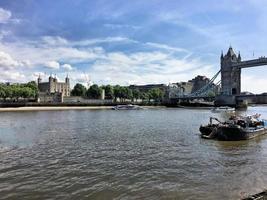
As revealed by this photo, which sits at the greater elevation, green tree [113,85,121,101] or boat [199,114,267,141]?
green tree [113,85,121,101]

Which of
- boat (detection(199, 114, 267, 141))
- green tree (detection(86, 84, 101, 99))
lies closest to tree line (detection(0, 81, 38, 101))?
green tree (detection(86, 84, 101, 99))

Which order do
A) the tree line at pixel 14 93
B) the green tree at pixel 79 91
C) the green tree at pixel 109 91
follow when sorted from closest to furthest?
the tree line at pixel 14 93
the green tree at pixel 109 91
the green tree at pixel 79 91

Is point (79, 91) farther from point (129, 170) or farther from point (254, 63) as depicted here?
point (129, 170)

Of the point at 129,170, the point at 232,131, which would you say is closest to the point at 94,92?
the point at 232,131

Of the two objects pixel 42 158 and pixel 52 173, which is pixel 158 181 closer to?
pixel 52 173

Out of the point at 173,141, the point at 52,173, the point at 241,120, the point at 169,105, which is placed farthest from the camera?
the point at 169,105

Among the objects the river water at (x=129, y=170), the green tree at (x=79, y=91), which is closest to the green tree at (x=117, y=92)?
the green tree at (x=79, y=91)

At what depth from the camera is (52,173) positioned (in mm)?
19281

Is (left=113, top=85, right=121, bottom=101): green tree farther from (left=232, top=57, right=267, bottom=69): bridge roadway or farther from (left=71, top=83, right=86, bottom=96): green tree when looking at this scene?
(left=232, top=57, right=267, bottom=69): bridge roadway

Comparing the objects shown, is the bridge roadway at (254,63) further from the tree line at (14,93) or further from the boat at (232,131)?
the boat at (232,131)

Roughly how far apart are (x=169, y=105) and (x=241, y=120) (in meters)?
148

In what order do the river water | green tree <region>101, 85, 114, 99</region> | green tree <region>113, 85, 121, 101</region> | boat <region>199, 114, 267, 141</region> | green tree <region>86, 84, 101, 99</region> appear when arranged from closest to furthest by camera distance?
the river water
boat <region>199, 114, 267, 141</region>
green tree <region>86, 84, 101, 99</region>
green tree <region>101, 85, 114, 99</region>
green tree <region>113, 85, 121, 101</region>

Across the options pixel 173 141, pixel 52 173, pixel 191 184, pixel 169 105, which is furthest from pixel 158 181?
pixel 169 105

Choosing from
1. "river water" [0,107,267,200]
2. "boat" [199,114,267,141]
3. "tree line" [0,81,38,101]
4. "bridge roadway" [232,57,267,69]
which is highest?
"bridge roadway" [232,57,267,69]
